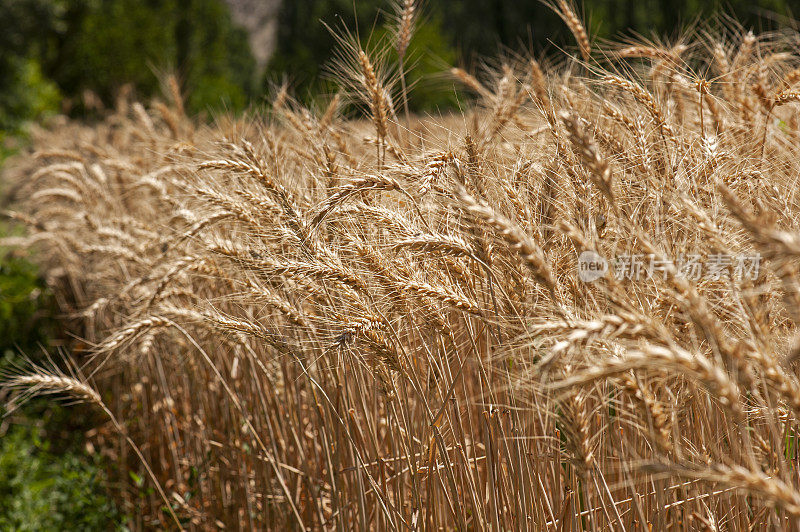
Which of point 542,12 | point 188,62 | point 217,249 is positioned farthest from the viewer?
point 542,12

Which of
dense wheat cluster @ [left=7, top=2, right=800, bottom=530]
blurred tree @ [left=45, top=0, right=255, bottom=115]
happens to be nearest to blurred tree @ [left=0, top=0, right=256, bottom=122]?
blurred tree @ [left=45, top=0, right=255, bottom=115]

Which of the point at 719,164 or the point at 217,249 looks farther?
the point at 217,249

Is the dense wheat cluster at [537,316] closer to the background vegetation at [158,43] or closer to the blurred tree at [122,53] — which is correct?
the background vegetation at [158,43]

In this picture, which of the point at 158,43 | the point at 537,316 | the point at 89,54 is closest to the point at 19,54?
the point at 89,54

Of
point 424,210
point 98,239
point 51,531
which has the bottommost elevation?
point 51,531

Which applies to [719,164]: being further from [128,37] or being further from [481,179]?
[128,37]

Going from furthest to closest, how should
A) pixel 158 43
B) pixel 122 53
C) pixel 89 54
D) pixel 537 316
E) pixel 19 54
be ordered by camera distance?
pixel 158 43 → pixel 89 54 → pixel 122 53 → pixel 19 54 → pixel 537 316

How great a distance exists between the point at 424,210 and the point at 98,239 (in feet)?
8.90

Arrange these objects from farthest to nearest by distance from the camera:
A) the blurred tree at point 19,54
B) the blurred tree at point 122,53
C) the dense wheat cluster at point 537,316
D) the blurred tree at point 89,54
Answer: the blurred tree at point 122,53, the blurred tree at point 89,54, the blurred tree at point 19,54, the dense wheat cluster at point 537,316

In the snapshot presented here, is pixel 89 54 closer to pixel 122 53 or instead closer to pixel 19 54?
pixel 122 53

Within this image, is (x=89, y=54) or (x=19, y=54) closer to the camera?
(x=19, y=54)

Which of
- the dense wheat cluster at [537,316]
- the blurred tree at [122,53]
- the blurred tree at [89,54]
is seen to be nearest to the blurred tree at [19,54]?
the blurred tree at [89,54]

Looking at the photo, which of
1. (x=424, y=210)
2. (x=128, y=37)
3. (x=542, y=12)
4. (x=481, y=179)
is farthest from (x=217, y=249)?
(x=542, y=12)

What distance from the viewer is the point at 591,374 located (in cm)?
72
